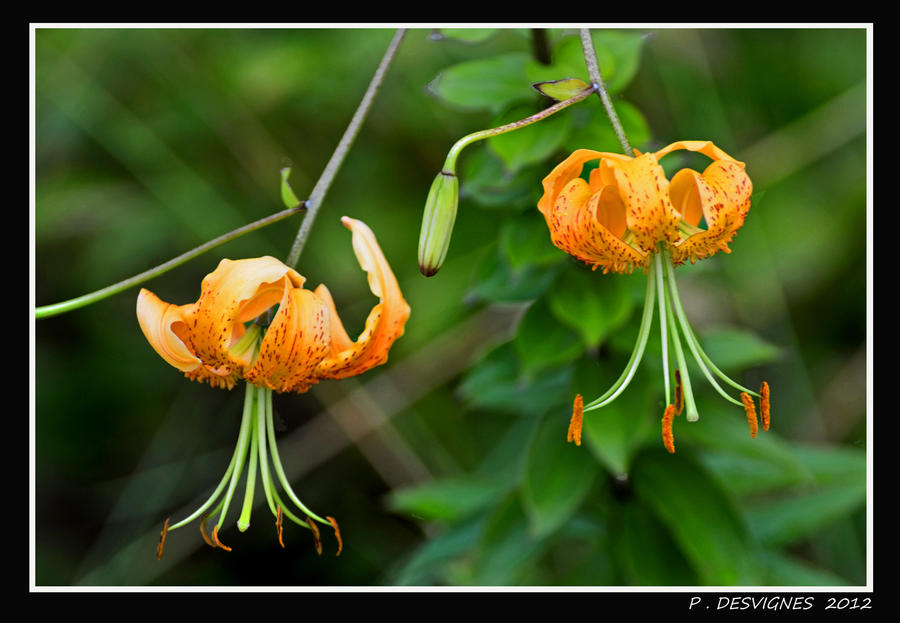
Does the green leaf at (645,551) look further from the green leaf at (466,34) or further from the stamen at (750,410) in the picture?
the green leaf at (466,34)

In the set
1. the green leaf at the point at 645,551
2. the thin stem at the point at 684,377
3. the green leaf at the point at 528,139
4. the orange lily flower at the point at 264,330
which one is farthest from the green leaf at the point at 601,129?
the green leaf at the point at 645,551

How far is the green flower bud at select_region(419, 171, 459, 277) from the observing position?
81cm

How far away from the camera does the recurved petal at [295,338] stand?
2.91 ft

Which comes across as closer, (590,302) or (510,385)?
(590,302)

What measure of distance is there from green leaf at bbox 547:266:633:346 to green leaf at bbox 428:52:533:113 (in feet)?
0.84

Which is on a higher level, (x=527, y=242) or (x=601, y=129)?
(x=601, y=129)

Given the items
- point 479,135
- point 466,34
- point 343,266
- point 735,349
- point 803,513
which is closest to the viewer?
point 479,135

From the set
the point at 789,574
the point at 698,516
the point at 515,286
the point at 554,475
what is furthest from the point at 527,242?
the point at 789,574

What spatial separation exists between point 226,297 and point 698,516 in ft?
2.53

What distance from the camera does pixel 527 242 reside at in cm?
116

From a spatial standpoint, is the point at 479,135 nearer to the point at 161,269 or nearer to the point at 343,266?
the point at 161,269

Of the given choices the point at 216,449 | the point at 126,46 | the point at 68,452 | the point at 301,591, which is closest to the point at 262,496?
the point at 216,449

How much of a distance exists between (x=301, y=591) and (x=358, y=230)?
0.52m

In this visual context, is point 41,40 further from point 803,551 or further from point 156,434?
point 803,551
